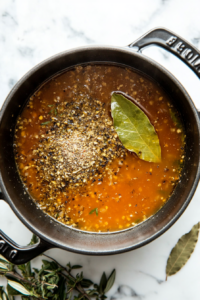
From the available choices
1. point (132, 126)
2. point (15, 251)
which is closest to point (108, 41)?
point (132, 126)

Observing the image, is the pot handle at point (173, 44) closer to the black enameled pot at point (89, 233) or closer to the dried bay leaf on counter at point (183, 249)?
the black enameled pot at point (89, 233)

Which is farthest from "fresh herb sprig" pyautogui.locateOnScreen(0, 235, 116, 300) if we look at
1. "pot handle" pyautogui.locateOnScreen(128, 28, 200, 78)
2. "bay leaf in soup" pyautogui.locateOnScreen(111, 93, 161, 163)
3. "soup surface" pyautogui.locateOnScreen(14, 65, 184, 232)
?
"pot handle" pyautogui.locateOnScreen(128, 28, 200, 78)

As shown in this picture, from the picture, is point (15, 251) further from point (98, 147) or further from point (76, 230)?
point (98, 147)

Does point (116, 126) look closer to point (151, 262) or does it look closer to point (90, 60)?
point (90, 60)

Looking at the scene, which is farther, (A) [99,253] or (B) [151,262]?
(B) [151,262]

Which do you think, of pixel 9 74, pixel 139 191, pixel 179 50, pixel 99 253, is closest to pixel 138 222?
pixel 139 191

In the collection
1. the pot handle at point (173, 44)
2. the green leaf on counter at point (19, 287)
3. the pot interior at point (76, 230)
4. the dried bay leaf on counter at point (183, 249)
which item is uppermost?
the pot handle at point (173, 44)

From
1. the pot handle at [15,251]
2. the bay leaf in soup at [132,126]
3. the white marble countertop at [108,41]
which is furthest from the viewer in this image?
the white marble countertop at [108,41]

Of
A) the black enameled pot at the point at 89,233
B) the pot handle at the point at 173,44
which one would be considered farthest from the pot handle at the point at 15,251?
the pot handle at the point at 173,44
